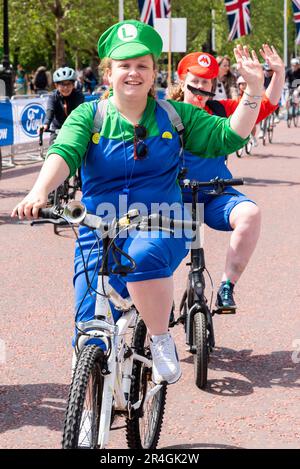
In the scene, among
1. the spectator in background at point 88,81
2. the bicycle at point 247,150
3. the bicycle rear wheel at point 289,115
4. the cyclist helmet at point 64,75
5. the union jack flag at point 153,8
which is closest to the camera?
the cyclist helmet at point 64,75

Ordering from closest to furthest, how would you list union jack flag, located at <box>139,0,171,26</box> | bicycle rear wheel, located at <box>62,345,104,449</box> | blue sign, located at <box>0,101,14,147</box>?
bicycle rear wheel, located at <box>62,345,104,449</box> < blue sign, located at <box>0,101,14,147</box> < union jack flag, located at <box>139,0,171,26</box>

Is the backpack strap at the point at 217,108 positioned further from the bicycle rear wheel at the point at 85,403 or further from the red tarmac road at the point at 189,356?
the bicycle rear wheel at the point at 85,403

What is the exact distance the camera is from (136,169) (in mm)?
3994

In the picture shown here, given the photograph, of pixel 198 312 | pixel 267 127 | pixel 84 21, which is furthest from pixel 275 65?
pixel 84 21

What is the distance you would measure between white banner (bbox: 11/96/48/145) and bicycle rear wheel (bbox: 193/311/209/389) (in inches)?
482

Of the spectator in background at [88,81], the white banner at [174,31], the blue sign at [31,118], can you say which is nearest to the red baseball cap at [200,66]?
the blue sign at [31,118]

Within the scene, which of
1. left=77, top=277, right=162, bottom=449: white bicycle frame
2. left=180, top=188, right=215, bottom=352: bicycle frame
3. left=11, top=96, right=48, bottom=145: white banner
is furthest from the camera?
left=11, top=96, right=48, bottom=145: white banner

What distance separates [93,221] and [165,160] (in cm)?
60

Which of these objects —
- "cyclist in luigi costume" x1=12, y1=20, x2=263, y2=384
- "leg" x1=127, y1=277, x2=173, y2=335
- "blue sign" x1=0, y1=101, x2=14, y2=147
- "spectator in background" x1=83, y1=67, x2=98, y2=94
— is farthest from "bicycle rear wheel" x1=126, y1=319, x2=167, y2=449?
"spectator in background" x1=83, y1=67, x2=98, y2=94

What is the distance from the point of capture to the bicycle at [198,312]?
5496 mm

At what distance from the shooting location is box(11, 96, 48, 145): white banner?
58.0 feet

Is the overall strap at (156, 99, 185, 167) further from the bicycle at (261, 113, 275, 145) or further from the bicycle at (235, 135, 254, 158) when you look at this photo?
the bicycle at (261, 113, 275, 145)

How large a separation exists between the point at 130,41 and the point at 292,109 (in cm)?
2476

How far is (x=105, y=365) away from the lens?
12.1 feet
